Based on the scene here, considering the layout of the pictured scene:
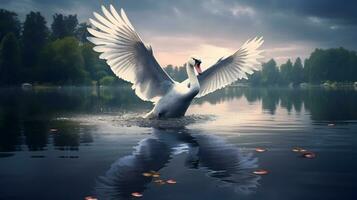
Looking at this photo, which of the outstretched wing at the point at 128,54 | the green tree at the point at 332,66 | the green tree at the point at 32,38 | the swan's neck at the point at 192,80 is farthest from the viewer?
the green tree at the point at 332,66

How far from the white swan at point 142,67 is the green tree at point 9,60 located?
89.7 metres

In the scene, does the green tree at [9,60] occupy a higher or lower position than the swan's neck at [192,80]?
higher

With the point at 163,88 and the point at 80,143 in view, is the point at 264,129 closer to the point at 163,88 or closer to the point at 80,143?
the point at 163,88

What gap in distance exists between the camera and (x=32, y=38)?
123 m

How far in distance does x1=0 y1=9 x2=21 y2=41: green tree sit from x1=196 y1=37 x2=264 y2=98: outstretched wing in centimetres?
10919

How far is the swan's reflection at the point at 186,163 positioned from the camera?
8.52m

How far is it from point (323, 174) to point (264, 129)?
9.00 meters

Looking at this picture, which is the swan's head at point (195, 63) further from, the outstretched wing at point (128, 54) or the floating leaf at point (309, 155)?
the floating leaf at point (309, 155)

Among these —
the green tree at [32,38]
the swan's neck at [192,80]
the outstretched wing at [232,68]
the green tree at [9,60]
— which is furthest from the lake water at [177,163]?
the green tree at [32,38]

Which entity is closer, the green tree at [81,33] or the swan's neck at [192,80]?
the swan's neck at [192,80]

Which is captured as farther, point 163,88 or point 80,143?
point 163,88

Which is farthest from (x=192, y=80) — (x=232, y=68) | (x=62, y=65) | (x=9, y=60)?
(x=62, y=65)

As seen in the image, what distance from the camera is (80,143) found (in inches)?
560

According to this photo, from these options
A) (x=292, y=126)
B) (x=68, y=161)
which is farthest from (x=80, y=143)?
(x=292, y=126)
